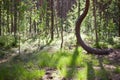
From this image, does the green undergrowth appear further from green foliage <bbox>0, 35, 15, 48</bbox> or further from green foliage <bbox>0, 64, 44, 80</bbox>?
green foliage <bbox>0, 35, 15, 48</bbox>

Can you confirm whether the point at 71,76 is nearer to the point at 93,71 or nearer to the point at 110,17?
the point at 93,71

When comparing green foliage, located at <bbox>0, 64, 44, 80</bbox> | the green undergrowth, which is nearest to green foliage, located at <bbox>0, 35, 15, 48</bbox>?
the green undergrowth

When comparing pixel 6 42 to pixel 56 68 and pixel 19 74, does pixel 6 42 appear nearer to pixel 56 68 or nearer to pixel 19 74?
pixel 56 68

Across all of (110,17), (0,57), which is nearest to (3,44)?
(0,57)

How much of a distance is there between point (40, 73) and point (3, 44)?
38.4 feet

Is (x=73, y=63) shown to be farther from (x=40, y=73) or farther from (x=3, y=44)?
(x=3, y=44)

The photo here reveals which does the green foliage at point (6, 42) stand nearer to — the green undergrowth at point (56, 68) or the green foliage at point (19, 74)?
the green undergrowth at point (56, 68)

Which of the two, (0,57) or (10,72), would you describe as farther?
(0,57)

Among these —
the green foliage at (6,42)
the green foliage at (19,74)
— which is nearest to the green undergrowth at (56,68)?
the green foliage at (19,74)

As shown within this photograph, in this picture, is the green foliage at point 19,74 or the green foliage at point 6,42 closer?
the green foliage at point 19,74

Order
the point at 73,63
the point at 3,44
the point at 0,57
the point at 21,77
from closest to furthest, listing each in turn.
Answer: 1. the point at 21,77
2. the point at 73,63
3. the point at 0,57
4. the point at 3,44

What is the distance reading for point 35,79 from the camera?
732 cm

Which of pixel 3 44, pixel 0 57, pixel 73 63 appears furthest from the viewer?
pixel 3 44

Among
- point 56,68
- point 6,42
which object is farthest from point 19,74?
point 6,42
